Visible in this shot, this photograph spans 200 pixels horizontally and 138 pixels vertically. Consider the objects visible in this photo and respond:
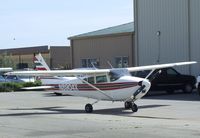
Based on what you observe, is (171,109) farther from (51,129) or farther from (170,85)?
(170,85)

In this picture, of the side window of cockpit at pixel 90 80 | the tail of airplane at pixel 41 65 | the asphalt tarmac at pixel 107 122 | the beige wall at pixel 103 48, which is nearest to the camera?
the asphalt tarmac at pixel 107 122

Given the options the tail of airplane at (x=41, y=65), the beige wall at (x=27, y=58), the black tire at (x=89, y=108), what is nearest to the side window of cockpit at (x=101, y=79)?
the black tire at (x=89, y=108)

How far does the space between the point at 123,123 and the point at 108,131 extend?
232 centimetres

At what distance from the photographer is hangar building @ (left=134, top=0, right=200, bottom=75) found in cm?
3575

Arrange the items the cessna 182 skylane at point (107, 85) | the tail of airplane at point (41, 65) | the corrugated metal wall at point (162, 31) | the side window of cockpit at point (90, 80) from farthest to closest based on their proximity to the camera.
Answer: the corrugated metal wall at point (162, 31)
the tail of airplane at point (41, 65)
the side window of cockpit at point (90, 80)
the cessna 182 skylane at point (107, 85)

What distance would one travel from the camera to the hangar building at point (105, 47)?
4135 centimetres

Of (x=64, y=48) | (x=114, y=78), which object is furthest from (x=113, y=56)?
(x=64, y=48)

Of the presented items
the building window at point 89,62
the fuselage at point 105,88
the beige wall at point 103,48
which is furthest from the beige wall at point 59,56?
the fuselage at point 105,88

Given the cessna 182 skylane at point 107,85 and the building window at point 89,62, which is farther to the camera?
the building window at point 89,62

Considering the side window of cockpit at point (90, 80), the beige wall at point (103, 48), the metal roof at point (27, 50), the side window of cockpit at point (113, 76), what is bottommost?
the side window of cockpit at point (90, 80)

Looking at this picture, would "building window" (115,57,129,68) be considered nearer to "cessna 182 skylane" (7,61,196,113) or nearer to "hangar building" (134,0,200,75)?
"hangar building" (134,0,200,75)

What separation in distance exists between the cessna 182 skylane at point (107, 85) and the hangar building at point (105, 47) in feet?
59.7

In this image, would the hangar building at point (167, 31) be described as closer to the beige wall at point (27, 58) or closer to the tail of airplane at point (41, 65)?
the tail of airplane at point (41, 65)

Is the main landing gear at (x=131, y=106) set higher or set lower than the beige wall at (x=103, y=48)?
lower
